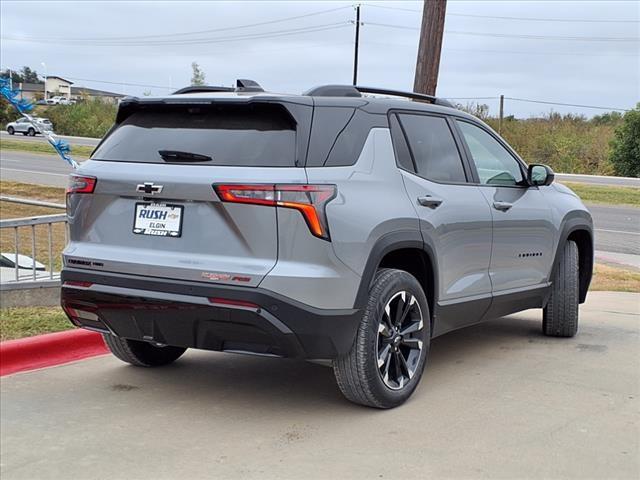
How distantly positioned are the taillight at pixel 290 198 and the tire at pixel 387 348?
1.88 ft

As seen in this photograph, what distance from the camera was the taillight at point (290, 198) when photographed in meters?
4.12

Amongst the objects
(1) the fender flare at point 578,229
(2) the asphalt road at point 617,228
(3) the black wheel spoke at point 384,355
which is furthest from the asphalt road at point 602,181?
(3) the black wheel spoke at point 384,355

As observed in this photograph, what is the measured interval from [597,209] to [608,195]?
3.99 meters

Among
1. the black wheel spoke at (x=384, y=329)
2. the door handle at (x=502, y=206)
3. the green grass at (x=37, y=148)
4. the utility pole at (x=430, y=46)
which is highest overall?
the utility pole at (x=430, y=46)

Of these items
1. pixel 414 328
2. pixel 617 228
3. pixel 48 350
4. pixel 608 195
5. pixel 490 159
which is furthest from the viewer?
pixel 608 195

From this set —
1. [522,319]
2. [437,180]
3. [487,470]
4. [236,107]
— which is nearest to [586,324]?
[522,319]

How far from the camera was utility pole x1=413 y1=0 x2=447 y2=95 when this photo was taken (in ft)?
35.4

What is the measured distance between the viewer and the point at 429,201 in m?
4.96

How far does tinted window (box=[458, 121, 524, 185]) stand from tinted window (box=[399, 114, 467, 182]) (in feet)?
0.83

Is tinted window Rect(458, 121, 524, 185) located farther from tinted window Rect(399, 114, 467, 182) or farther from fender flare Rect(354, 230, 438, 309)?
fender flare Rect(354, 230, 438, 309)

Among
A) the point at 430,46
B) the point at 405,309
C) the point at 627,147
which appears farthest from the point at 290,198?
the point at 627,147

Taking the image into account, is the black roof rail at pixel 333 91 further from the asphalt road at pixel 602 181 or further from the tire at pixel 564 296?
the asphalt road at pixel 602 181

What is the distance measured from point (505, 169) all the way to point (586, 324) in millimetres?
2179

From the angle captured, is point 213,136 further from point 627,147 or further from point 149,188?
point 627,147
